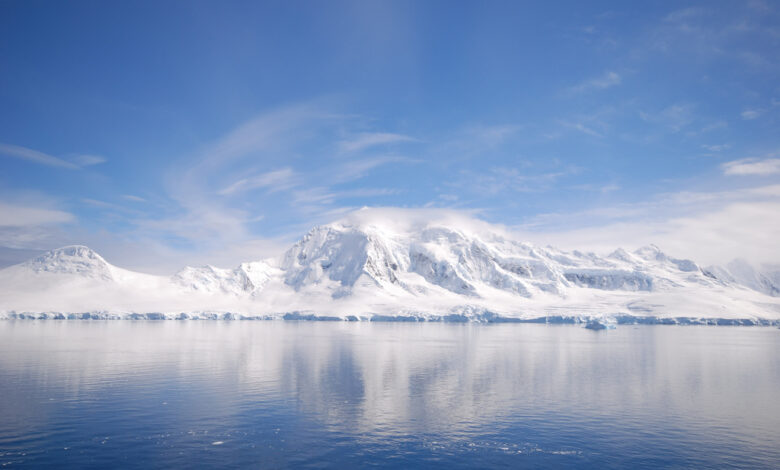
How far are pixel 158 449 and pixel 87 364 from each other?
3708 centimetres

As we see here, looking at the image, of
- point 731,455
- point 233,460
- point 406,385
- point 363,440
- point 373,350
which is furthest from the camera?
point 373,350

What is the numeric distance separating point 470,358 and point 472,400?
28790 millimetres

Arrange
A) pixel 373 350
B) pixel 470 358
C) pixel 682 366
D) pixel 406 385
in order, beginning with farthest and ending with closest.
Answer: pixel 373 350 → pixel 470 358 → pixel 682 366 → pixel 406 385

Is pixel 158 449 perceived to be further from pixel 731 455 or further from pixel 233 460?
pixel 731 455

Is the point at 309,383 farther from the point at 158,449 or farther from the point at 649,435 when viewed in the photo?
the point at 649,435

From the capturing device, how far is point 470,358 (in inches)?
2689

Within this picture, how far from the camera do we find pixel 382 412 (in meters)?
36.2

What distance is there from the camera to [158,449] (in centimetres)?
2692

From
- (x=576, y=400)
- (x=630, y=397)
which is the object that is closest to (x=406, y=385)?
(x=576, y=400)

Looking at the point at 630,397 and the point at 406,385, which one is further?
the point at 406,385

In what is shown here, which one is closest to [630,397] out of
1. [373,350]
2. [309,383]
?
[309,383]

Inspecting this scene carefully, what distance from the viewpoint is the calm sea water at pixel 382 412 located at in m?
26.6

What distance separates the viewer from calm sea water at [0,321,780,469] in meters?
26.6

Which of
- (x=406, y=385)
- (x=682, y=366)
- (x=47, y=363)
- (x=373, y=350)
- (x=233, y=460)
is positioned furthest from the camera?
(x=373, y=350)
